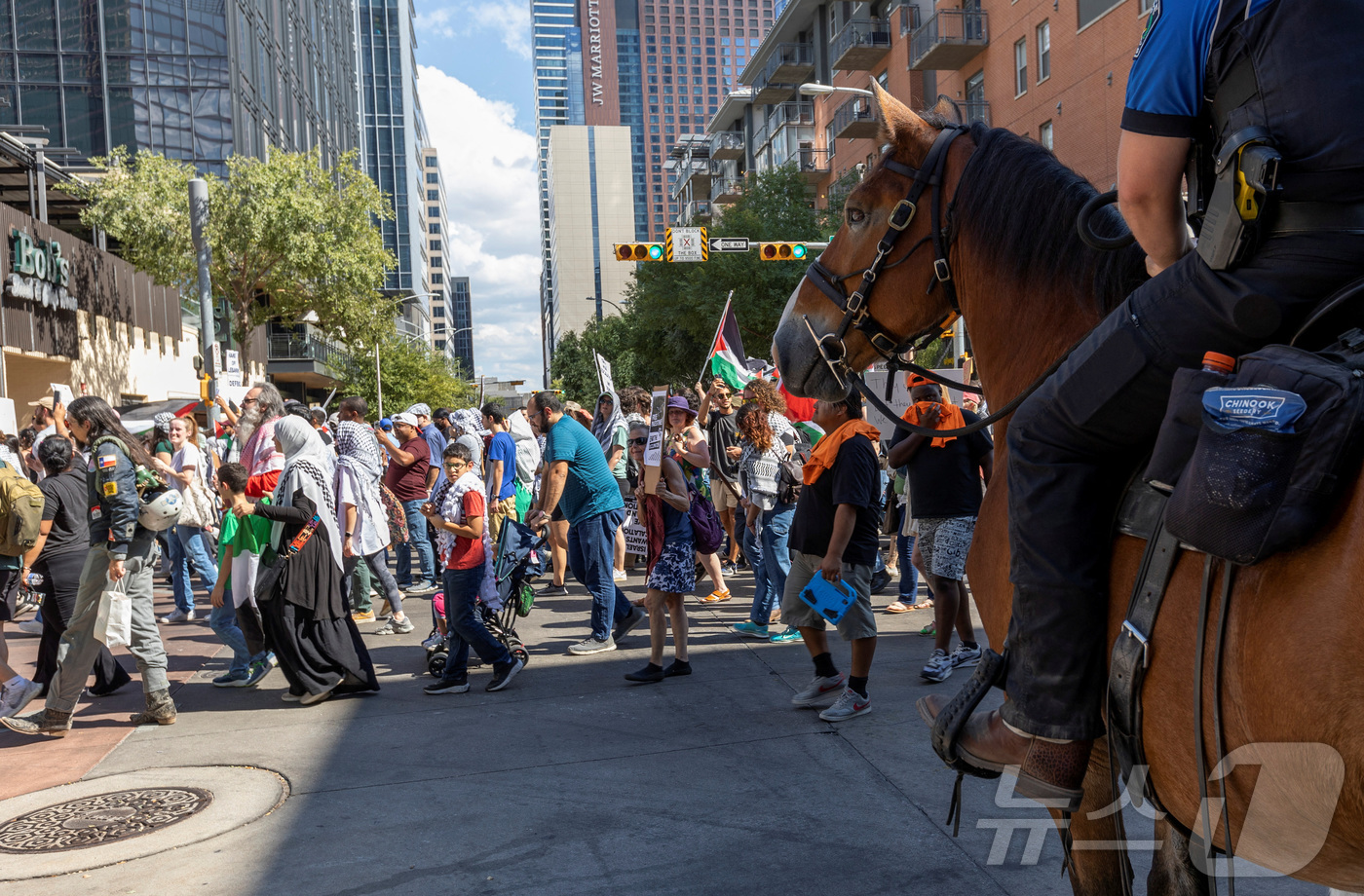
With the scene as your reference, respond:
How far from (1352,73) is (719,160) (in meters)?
71.1

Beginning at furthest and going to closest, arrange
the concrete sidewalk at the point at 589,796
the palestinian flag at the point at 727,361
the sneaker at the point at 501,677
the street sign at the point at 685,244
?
the street sign at the point at 685,244, the palestinian flag at the point at 727,361, the sneaker at the point at 501,677, the concrete sidewalk at the point at 589,796

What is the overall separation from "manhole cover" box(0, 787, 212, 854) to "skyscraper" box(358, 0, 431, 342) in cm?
12677

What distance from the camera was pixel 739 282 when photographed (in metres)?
36.4

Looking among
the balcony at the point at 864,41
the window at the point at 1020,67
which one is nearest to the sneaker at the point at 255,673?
the window at the point at 1020,67

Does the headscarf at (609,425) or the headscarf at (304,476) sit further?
the headscarf at (609,425)

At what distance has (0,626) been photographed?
7.18 m

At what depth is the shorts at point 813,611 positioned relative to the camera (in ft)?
20.5

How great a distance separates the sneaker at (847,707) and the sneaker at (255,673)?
454 centimetres

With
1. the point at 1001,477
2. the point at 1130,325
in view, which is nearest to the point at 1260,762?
the point at 1130,325

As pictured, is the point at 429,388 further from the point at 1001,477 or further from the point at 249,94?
the point at 1001,477

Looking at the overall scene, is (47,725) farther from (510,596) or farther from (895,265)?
(895,265)

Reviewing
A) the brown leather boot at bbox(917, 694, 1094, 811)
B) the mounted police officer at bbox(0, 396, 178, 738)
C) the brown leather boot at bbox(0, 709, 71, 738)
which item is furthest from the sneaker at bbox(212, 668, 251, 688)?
the brown leather boot at bbox(917, 694, 1094, 811)

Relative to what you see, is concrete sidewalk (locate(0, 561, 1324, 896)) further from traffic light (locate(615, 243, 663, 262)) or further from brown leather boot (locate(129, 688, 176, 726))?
traffic light (locate(615, 243, 663, 262))

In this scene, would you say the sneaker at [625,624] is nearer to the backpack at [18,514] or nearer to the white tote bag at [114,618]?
the white tote bag at [114,618]
